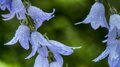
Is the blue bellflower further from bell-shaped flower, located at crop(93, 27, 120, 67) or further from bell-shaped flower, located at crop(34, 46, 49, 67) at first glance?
bell-shaped flower, located at crop(34, 46, 49, 67)

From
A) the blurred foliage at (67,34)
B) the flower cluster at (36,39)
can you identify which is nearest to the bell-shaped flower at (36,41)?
the flower cluster at (36,39)

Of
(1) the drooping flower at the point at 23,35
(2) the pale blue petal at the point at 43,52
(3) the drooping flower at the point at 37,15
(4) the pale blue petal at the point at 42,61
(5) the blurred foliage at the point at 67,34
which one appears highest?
(3) the drooping flower at the point at 37,15

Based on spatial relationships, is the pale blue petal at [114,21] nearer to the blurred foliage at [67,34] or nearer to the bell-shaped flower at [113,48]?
the bell-shaped flower at [113,48]

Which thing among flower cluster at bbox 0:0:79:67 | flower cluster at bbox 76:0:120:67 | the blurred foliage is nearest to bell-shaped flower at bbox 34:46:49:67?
flower cluster at bbox 0:0:79:67

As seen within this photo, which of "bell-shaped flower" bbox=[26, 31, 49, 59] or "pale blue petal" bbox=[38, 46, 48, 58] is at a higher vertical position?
"bell-shaped flower" bbox=[26, 31, 49, 59]

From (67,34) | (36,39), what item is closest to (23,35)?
(36,39)

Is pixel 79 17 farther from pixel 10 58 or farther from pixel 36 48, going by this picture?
pixel 36 48
